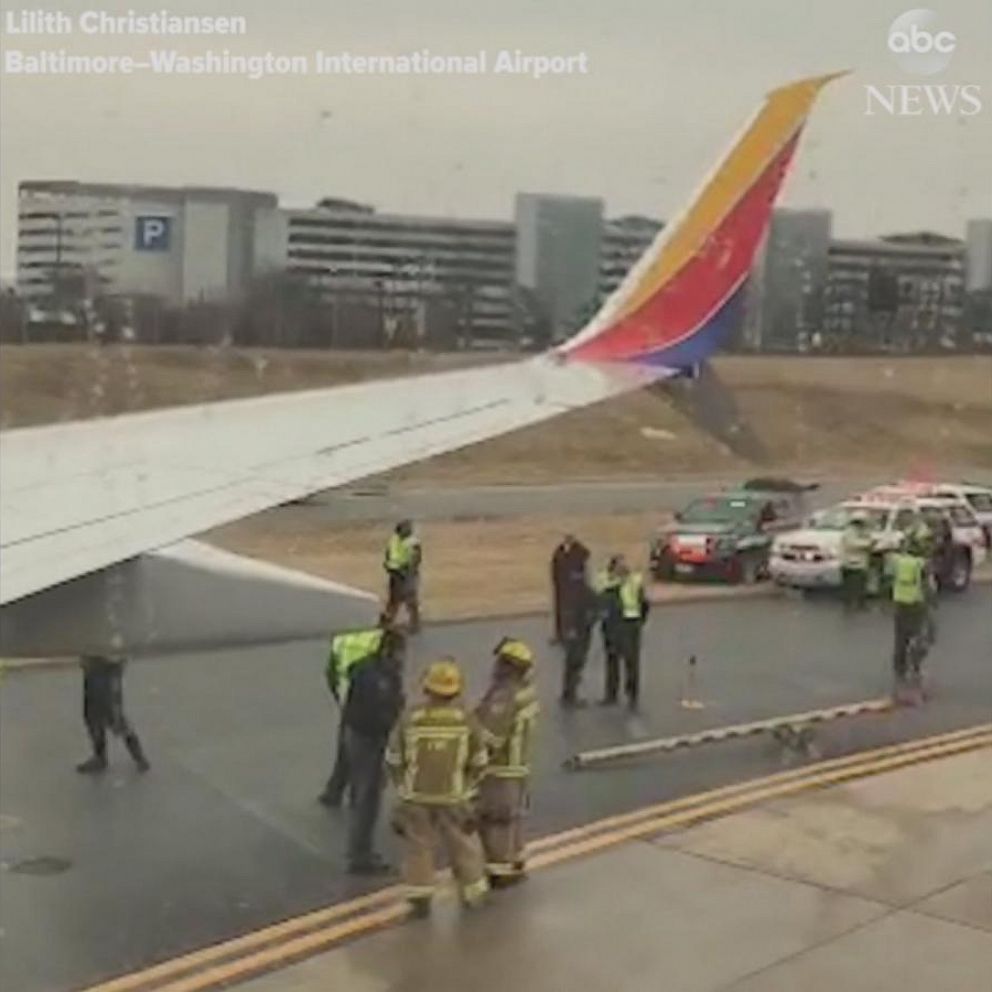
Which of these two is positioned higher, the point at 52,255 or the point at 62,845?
the point at 52,255

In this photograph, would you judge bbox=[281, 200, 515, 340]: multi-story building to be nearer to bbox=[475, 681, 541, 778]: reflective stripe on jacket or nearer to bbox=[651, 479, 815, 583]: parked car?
bbox=[651, 479, 815, 583]: parked car

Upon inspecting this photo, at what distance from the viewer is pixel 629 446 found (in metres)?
14.5

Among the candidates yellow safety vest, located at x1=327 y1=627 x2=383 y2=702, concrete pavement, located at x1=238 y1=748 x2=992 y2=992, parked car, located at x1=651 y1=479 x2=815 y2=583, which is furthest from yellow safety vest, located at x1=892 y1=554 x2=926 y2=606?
yellow safety vest, located at x1=327 y1=627 x2=383 y2=702

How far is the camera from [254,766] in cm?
874

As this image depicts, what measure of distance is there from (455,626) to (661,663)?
1.59m

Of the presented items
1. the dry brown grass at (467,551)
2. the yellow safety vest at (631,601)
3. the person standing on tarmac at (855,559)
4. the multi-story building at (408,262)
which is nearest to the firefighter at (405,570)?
the dry brown grass at (467,551)

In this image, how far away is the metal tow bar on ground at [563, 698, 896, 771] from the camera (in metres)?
8.94

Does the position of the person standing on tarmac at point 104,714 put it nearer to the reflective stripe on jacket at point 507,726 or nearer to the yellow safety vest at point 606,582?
the reflective stripe on jacket at point 507,726

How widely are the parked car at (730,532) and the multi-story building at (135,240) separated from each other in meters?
4.86

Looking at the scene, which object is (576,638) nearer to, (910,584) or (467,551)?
(910,584)

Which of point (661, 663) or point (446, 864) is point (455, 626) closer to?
point (661, 663)

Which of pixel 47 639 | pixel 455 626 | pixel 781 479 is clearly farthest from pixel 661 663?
pixel 47 639

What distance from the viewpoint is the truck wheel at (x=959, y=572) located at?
15797 millimetres

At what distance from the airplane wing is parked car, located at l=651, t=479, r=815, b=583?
5.95m
